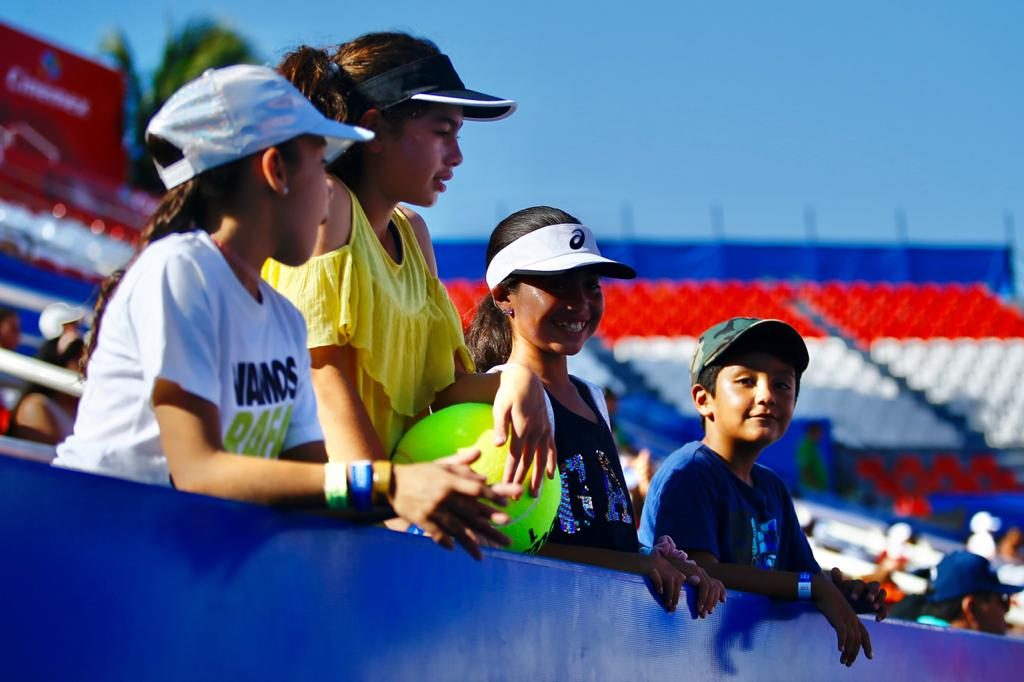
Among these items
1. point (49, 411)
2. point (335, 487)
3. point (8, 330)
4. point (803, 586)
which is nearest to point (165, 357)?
point (335, 487)

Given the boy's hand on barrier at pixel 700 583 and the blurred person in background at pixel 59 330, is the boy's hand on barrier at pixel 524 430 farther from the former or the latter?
the blurred person in background at pixel 59 330

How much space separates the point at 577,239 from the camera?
124 inches

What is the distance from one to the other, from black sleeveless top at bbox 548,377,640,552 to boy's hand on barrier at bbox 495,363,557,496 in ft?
1.65

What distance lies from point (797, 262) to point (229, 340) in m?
23.1

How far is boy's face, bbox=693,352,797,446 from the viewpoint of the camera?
11.8 ft

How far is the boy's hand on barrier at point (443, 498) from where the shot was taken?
1588 mm

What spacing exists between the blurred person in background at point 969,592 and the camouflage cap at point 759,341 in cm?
224

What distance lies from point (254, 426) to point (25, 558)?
64 cm

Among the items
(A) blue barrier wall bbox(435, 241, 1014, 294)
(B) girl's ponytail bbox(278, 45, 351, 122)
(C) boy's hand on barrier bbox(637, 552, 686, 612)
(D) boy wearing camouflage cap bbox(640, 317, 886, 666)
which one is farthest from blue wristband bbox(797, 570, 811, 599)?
(A) blue barrier wall bbox(435, 241, 1014, 294)

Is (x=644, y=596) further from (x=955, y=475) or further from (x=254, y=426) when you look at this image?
(x=955, y=475)

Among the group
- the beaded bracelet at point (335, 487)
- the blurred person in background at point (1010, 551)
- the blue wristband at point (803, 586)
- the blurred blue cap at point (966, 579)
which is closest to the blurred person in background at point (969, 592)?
the blurred blue cap at point (966, 579)

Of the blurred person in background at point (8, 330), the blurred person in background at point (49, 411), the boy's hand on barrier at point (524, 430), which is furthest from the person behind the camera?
the blurred person in background at point (8, 330)

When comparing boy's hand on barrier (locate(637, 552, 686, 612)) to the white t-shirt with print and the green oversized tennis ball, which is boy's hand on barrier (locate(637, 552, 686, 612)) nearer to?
the green oversized tennis ball

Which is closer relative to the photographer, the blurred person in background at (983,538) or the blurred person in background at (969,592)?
the blurred person in background at (969,592)
